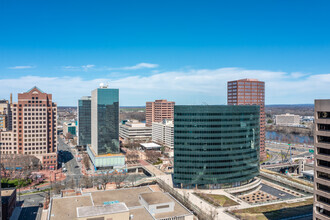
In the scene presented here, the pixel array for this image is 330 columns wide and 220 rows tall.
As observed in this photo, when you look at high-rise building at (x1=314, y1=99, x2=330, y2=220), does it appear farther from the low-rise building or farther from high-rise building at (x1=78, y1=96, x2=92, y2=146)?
high-rise building at (x1=78, y1=96, x2=92, y2=146)

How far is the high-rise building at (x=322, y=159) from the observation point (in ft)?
153

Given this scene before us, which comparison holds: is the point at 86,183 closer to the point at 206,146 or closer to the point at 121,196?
the point at 121,196

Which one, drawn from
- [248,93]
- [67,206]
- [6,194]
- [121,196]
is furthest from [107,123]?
[248,93]

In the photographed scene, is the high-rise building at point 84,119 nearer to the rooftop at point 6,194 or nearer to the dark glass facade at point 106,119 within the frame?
the dark glass facade at point 106,119

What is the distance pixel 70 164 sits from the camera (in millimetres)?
144875

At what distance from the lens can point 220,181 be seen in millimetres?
97500

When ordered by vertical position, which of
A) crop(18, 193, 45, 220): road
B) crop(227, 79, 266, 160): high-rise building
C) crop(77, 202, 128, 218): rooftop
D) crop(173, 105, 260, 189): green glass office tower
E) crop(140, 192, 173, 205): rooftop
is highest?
crop(227, 79, 266, 160): high-rise building

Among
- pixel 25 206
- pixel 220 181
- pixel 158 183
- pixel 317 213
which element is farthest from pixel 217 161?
pixel 25 206

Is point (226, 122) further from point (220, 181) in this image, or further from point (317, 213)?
point (317, 213)

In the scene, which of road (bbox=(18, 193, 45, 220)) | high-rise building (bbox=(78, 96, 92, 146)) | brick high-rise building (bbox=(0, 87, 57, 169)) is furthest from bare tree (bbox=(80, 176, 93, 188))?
high-rise building (bbox=(78, 96, 92, 146))

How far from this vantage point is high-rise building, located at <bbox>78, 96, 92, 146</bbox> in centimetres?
17400

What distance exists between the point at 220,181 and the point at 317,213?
50499mm

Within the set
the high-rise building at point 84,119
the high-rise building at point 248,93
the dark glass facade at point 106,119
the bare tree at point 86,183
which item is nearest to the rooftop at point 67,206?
the bare tree at point 86,183

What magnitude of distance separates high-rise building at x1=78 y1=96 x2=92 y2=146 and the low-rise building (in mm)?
Result: 98437
